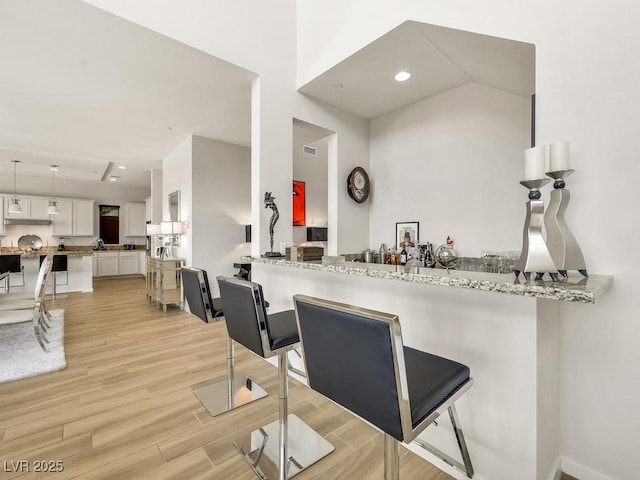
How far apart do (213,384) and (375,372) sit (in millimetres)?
2009

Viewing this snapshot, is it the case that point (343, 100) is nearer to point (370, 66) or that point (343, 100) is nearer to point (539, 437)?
point (370, 66)

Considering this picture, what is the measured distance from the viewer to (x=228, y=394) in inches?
89.3

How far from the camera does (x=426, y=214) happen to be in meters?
3.39

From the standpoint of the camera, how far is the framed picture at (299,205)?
5.34 metres

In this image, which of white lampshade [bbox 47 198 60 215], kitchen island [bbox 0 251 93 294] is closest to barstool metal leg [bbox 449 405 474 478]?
kitchen island [bbox 0 251 93 294]

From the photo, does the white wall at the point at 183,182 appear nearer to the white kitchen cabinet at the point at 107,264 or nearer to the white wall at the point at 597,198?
the white kitchen cabinet at the point at 107,264

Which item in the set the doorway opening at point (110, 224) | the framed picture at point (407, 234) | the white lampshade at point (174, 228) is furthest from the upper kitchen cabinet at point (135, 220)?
the framed picture at point (407, 234)

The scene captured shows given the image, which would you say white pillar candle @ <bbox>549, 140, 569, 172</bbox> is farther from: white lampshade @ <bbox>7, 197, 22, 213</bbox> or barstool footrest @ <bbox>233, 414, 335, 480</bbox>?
white lampshade @ <bbox>7, 197, 22, 213</bbox>

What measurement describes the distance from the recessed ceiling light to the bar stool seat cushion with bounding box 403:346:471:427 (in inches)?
102

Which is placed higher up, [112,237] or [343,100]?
[343,100]

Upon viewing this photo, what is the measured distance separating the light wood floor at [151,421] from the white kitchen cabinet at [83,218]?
6.54 m

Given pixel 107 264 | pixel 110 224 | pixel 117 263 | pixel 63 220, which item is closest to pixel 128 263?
pixel 117 263

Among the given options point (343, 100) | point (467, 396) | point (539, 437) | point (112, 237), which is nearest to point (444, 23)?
point (343, 100)

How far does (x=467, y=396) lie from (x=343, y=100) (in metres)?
3.04
